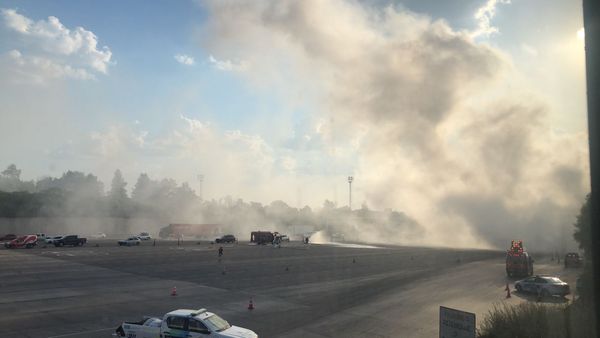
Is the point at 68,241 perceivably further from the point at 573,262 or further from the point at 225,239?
the point at 573,262

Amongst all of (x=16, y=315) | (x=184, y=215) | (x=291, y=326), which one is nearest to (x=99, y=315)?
(x=16, y=315)

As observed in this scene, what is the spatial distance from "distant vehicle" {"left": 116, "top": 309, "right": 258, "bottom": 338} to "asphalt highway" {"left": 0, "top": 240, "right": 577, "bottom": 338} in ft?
8.84

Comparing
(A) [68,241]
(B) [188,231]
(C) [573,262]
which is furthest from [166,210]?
(C) [573,262]

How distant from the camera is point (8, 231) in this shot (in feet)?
293

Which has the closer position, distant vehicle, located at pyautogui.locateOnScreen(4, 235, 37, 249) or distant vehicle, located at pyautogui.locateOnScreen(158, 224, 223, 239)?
distant vehicle, located at pyautogui.locateOnScreen(4, 235, 37, 249)

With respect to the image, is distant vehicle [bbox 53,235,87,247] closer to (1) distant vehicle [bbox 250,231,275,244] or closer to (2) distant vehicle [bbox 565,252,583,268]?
(1) distant vehicle [bbox 250,231,275,244]

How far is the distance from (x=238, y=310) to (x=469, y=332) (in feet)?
43.7

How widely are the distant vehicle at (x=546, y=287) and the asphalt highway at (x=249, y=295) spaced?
1.63m

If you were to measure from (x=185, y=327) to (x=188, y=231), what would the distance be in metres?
96.1

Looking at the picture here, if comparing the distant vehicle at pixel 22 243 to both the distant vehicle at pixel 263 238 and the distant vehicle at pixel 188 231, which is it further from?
the distant vehicle at pixel 188 231

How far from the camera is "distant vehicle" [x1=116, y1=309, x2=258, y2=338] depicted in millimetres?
12750

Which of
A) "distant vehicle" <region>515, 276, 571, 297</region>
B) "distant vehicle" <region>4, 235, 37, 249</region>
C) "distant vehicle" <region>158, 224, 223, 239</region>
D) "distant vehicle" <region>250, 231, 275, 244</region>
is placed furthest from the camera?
"distant vehicle" <region>158, 224, 223, 239</region>

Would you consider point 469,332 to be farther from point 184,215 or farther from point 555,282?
point 184,215

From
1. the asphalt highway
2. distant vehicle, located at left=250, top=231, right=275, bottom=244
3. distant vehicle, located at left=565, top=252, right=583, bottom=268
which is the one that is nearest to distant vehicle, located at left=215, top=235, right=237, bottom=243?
distant vehicle, located at left=250, top=231, right=275, bottom=244
